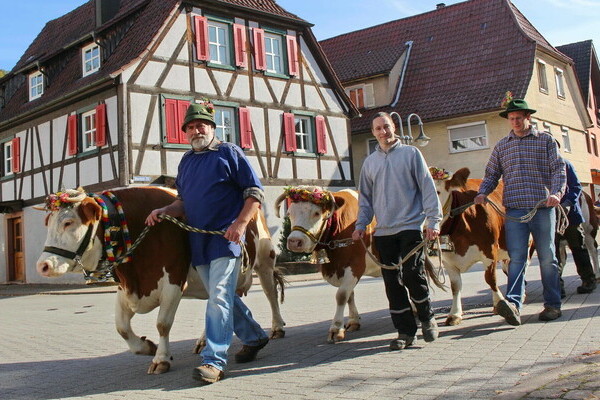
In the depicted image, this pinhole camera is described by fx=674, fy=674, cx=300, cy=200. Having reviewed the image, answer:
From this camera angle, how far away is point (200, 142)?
525cm

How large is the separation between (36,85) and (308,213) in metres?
20.6

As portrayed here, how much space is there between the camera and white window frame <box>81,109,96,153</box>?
2031cm

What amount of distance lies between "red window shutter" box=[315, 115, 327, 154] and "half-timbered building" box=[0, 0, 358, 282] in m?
0.04

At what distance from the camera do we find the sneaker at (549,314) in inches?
248

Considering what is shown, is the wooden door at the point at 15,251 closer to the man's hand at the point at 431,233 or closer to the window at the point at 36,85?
the window at the point at 36,85

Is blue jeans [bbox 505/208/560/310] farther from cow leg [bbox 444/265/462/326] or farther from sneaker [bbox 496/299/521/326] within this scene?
cow leg [bbox 444/265/462/326]

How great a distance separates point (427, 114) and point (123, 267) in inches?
937

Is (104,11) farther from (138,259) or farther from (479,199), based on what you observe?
(138,259)

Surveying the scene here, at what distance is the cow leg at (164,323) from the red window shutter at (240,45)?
17.3 m

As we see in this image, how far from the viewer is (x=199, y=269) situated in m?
5.18

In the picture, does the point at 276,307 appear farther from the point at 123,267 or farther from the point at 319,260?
the point at 123,267

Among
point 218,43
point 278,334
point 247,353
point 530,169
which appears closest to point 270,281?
point 278,334

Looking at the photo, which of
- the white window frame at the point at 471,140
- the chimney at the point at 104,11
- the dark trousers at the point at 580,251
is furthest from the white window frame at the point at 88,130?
the dark trousers at the point at 580,251

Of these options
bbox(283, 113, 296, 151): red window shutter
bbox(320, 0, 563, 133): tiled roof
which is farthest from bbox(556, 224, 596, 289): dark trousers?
bbox(320, 0, 563, 133): tiled roof
